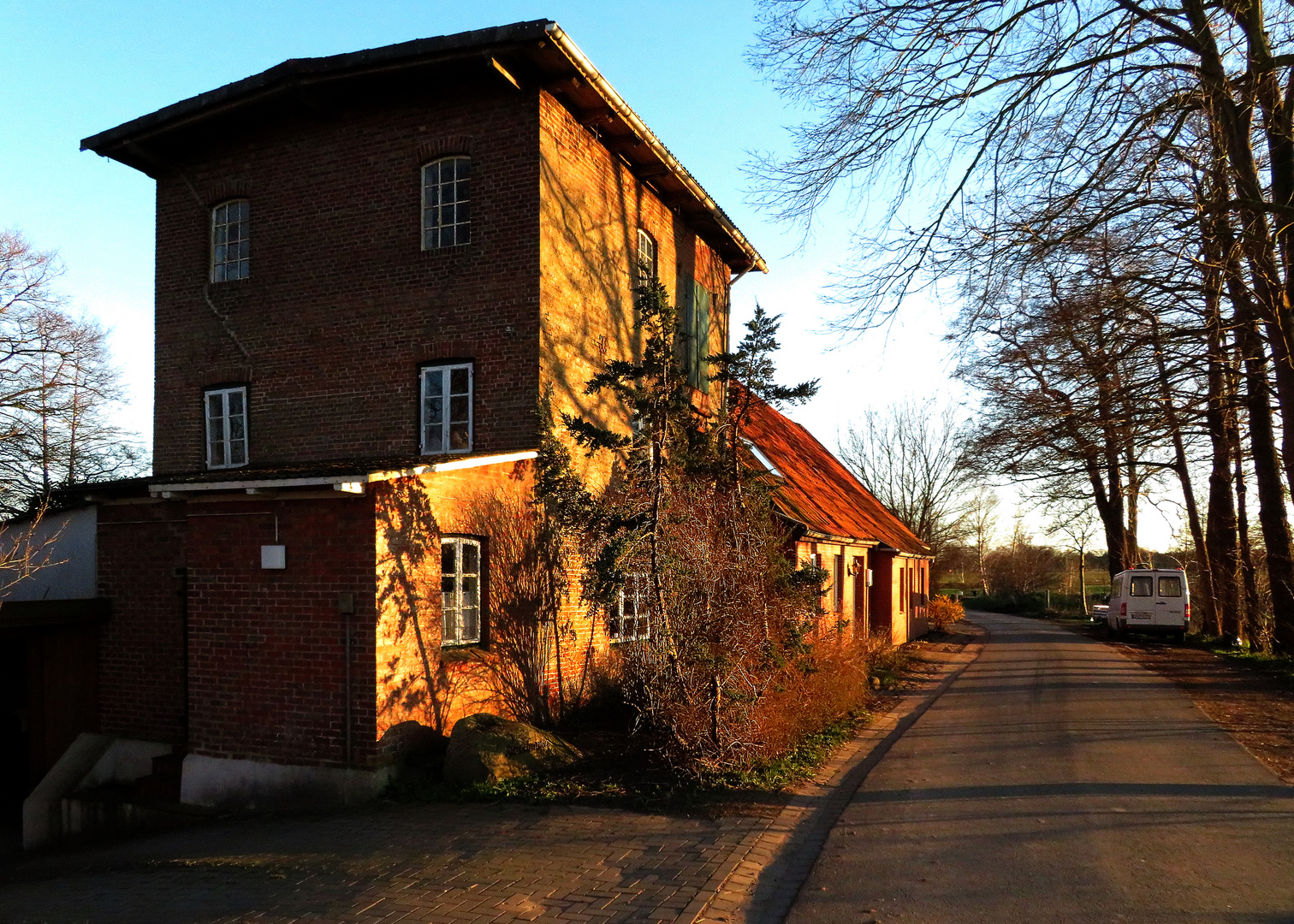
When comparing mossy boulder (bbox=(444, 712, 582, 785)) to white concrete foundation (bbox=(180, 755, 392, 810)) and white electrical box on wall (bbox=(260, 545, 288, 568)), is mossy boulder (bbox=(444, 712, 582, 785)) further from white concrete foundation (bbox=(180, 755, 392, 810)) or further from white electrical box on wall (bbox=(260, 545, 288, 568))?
white electrical box on wall (bbox=(260, 545, 288, 568))

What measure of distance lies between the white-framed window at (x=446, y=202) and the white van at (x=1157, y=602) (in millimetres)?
28152

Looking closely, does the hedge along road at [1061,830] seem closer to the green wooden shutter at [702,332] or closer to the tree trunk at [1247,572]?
the green wooden shutter at [702,332]

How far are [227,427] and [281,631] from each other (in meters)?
5.52

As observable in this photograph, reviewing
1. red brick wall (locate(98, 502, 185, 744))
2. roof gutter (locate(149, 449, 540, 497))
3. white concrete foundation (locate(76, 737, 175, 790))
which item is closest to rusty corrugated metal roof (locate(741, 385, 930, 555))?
roof gutter (locate(149, 449, 540, 497))

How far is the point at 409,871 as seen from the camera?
6.71 metres

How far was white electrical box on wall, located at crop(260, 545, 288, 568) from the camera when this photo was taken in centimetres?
970

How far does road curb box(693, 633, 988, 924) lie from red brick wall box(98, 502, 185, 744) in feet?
26.0

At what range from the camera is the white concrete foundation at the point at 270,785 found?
364 inches

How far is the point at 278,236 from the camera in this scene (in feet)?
45.3

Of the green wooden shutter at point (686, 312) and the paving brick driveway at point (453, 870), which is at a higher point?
the green wooden shutter at point (686, 312)

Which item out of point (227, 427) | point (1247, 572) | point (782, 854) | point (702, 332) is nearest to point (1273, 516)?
point (1247, 572)

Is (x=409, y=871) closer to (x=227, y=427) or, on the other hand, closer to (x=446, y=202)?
(x=446, y=202)

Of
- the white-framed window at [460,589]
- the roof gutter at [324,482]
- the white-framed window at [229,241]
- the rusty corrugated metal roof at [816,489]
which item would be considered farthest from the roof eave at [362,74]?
the white-framed window at [460,589]

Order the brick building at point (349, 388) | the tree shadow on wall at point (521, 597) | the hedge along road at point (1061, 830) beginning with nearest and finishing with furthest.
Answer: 1. the hedge along road at point (1061, 830)
2. the brick building at point (349, 388)
3. the tree shadow on wall at point (521, 597)
